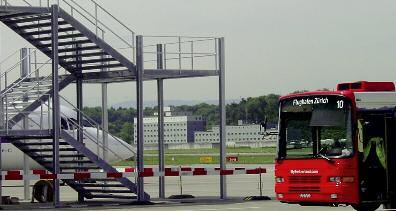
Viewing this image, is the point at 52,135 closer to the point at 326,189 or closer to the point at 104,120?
the point at 104,120

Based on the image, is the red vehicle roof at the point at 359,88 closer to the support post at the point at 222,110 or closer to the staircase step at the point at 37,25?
the support post at the point at 222,110

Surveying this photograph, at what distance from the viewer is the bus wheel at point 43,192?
33656mm

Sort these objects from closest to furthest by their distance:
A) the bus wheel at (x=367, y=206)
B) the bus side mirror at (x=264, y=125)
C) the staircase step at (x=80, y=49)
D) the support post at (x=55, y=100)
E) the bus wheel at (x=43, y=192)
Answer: the bus wheel at (x=367, y=206) < the bus side mirror at (x=264, y=125) < the support post at (x=55, y=100) < the staircase step at (x=80, y=49) < the bus wheel at (x=43, y=192)

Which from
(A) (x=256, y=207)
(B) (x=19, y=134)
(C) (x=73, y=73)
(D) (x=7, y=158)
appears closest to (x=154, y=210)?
(A) (x=256, y=207)

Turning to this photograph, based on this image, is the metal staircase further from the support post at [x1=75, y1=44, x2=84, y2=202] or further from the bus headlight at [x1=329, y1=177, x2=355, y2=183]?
the bus headlight at [x1=329, y1=177, x2=355, y2=183]

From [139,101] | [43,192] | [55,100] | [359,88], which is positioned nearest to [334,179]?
[359,88]

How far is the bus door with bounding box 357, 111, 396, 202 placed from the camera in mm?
24719

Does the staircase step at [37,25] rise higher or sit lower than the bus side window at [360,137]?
higher

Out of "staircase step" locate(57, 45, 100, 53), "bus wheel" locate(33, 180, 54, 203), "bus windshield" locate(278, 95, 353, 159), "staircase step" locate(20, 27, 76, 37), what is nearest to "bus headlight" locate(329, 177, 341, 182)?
"bus windshield" locate(278, 95, 353, 159)

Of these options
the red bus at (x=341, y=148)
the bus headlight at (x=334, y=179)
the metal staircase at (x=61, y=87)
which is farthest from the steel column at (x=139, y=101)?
the bus headlight at (x=334, y=179)

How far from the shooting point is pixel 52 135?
30.2 meters

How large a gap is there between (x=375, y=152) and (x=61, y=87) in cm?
1215

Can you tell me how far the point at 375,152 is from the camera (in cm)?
2519

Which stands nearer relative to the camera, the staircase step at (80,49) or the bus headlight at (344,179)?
the bus headlight at (344,179)
